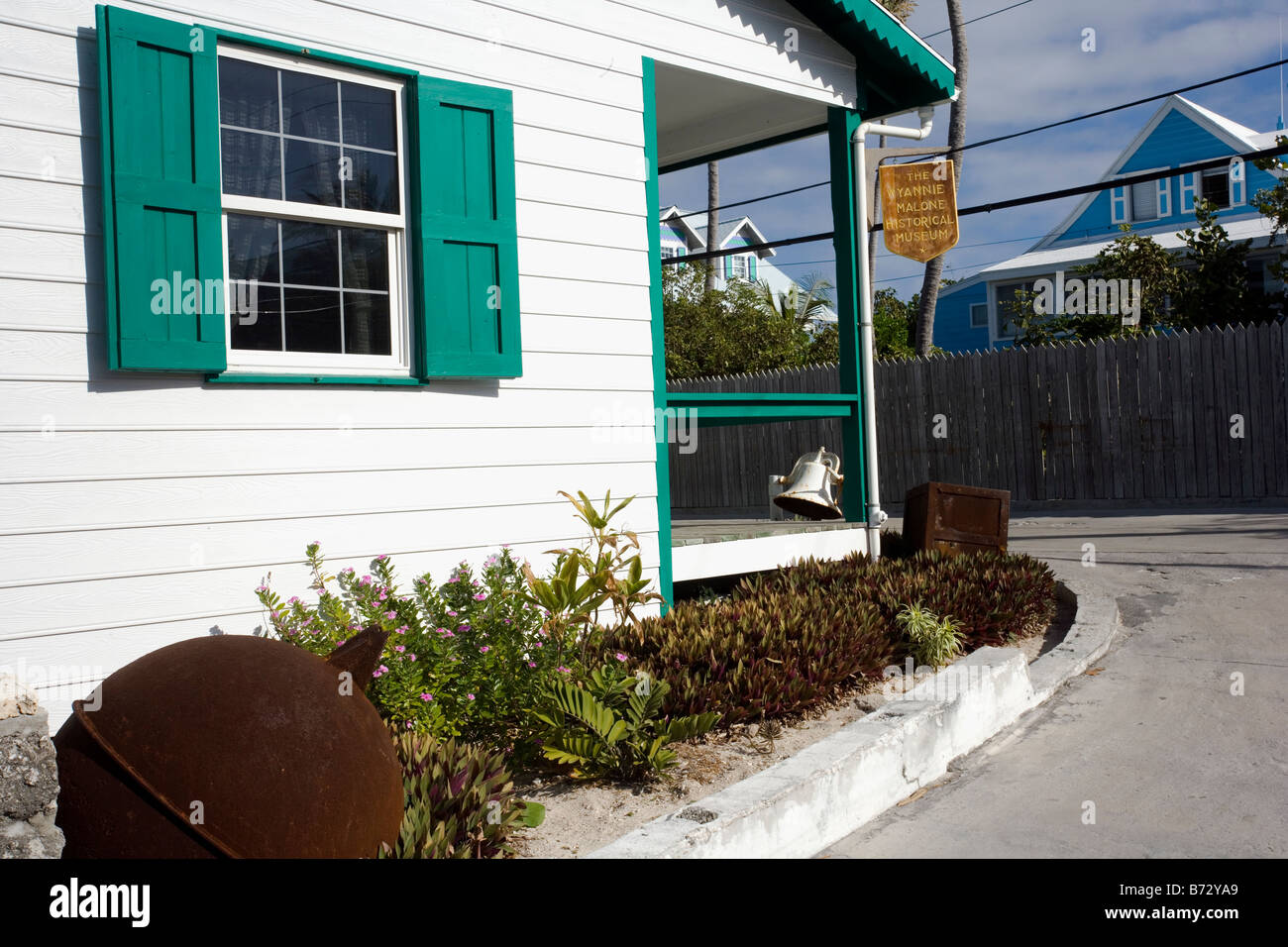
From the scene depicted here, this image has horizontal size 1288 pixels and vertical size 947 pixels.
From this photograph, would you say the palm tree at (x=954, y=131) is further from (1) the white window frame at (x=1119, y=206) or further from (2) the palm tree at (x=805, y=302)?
(1) the white window frame at (x=1119, y=206)

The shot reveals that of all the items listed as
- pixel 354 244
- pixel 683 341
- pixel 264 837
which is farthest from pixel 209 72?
pixel 683 341

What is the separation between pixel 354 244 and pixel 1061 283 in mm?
27526

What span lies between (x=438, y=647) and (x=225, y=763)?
5.84 ft

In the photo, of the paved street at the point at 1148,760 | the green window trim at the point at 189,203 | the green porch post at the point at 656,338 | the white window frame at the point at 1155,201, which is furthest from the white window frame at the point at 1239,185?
the green window trim at the point at 189,203

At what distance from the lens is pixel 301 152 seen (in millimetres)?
5098

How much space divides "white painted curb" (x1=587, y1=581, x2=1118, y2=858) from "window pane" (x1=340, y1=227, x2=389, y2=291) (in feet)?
10.2

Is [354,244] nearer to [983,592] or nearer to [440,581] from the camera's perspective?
[440,581]

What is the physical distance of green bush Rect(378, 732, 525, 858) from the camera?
3.17 metres

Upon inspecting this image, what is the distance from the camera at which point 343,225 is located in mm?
5246

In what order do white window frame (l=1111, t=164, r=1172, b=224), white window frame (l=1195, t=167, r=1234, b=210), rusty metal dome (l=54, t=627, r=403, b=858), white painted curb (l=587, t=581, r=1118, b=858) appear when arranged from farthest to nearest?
1. white window frame (l=1111, t=164, r=1172, b=224)
2. white window frame (l=1195, t=167, r=1234, b=210)
3. white painted curb (l=587, t=581, r=1118, b=858)
4. rusty metal dome (l=54, t=627, r=403, b=858)

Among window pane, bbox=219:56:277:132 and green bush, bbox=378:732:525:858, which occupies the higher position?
window pane, bbox=219:56:277:132

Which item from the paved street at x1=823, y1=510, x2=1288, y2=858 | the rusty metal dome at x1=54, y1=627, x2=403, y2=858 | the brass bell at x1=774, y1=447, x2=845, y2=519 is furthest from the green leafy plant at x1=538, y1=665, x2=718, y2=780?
the brass bell at x1=774, y1=447, x2=845, y2=519

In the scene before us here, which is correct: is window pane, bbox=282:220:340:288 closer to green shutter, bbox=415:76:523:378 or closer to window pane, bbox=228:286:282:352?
window pane, bbox=228:286:282:352

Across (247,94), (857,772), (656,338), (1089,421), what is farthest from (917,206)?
(1089,421)
